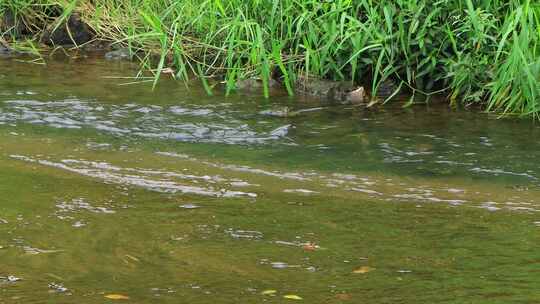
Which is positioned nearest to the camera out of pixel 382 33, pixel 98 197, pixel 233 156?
pixel 98 197

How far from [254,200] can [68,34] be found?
16.6ft

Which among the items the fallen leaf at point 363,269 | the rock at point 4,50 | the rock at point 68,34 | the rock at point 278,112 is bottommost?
the fallen leaf at point 363,269

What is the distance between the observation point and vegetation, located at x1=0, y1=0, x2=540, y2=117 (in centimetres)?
684

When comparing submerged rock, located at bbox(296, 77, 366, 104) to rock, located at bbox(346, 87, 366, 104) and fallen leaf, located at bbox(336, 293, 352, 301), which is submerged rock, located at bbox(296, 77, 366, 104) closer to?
rock, located at bbox(346, 87, 366, 104)

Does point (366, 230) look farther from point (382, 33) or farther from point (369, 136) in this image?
point (382, 33)

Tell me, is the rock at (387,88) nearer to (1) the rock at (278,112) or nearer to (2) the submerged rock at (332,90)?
(2) the submerged rock at (332,90)

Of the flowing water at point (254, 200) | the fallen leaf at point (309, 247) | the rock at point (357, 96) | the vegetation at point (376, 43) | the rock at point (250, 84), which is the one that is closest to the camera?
the flowing water at point (254, 200)

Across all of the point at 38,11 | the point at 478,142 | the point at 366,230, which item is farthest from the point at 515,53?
the point at 38,11

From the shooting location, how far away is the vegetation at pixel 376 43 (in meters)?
6.84

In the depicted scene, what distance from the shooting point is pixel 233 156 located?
19.8 feet

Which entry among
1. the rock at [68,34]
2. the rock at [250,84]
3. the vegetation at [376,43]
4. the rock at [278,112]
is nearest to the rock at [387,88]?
the vegetation at [376,43]

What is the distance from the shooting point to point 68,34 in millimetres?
9570

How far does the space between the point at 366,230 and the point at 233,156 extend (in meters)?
1.65

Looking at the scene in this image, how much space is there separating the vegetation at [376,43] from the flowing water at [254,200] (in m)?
0.24
